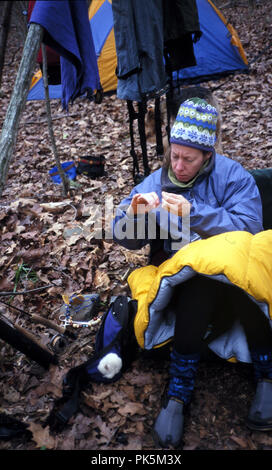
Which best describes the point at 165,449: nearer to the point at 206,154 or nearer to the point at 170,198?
the point at 170,198

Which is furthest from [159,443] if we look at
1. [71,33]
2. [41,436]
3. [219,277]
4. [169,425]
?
[71,33]

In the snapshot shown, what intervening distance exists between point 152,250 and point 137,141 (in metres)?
4.15

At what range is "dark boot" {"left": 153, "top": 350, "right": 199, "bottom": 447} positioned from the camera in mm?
1857

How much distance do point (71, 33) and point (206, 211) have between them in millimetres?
1422

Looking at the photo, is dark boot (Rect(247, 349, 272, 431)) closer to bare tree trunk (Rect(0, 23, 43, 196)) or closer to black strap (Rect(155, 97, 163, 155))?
bare tree trunk (Rect(0, 23, 43, 196))

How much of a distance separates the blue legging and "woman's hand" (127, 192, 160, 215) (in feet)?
1.73

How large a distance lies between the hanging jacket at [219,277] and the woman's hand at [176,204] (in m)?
0.24

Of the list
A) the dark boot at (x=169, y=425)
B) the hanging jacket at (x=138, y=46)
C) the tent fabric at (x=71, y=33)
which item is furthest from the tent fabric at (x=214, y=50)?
the dark boot at (x=169, y=425)

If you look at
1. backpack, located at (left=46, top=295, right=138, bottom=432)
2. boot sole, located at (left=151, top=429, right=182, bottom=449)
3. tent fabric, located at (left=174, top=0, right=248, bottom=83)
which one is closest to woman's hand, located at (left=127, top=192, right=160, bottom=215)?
backpack, located at (left=46, top=295, right=138, bottom=432)

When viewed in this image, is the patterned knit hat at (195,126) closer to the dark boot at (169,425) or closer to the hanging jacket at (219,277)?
the hanging jacket at (219,277)

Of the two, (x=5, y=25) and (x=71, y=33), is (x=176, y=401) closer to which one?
(x=5, y=25)

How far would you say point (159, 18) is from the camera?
3.55 m

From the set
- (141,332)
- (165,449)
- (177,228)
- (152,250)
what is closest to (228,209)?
(177,228)

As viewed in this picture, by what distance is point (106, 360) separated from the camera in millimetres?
2176
